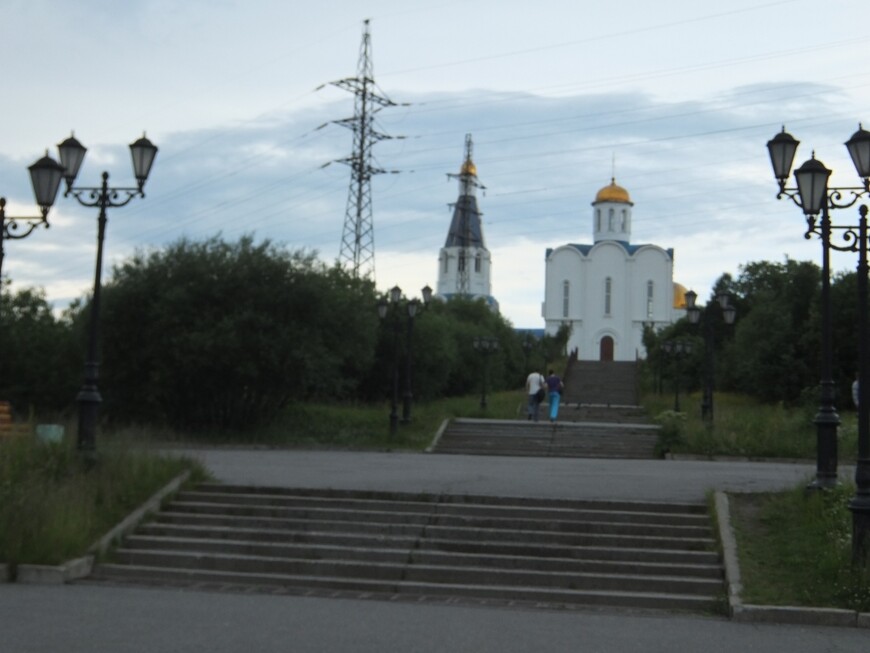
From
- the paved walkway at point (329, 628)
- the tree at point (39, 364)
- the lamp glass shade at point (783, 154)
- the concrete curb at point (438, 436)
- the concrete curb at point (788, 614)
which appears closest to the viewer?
the paved walkway at point (329, 628)

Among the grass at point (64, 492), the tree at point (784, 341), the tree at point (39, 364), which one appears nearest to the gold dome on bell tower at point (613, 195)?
the tree at point (784, 341)

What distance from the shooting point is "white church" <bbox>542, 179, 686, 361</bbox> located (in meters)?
97.8

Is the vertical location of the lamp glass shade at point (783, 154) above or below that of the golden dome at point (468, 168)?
below

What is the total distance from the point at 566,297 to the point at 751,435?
68645mm

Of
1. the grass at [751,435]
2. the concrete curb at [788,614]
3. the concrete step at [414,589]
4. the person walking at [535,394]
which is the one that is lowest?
the concrete step at [414,589]

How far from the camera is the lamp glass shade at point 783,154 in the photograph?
1498cm

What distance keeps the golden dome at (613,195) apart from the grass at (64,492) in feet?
285

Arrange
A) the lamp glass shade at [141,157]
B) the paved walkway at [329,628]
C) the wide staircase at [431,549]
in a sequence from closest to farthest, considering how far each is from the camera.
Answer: the paved walkway at [329,628]
the wide staircase at [431,549]
the lamp glass shade at [141,157]

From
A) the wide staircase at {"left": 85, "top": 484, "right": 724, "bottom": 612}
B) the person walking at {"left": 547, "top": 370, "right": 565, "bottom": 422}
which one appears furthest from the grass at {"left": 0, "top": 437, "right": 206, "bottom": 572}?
the person walking at {"left": 547, "top": 370, "right": 565, "bottom": 422}

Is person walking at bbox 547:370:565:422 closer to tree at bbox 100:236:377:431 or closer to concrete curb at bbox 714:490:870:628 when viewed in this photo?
tree at bbox 100:236:377:431

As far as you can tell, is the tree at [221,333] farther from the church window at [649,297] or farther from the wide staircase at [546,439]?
the church window at [649,297]

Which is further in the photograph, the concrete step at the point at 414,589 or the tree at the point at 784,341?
the tree at the point at 784,341

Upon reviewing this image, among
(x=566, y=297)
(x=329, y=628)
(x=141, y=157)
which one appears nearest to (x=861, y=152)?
(x=329, y=628)

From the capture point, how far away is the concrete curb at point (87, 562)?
1340 centimetres
